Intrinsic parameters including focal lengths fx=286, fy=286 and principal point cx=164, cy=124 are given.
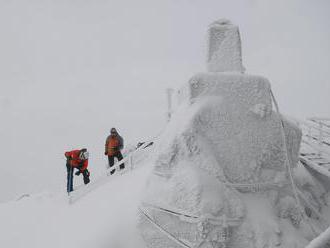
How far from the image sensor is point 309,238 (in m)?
4.50

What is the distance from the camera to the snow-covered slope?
505cm

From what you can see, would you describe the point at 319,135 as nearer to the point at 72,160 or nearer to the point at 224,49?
the point at 224,49

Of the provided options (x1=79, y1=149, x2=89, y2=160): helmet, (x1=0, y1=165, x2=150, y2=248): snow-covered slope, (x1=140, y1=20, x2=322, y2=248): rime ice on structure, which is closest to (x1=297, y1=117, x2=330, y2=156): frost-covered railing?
(x1=140, y1=20, x2=322, y2=248): rime ice on structure

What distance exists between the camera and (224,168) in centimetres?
463

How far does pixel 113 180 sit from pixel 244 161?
3811 mm

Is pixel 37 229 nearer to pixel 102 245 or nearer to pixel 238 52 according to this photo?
pixel 102 245

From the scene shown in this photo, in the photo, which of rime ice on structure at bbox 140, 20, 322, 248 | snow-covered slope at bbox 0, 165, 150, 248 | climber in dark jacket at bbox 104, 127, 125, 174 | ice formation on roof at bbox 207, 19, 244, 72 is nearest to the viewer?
rime ice on structure at bbox 140, 20, 322, 248

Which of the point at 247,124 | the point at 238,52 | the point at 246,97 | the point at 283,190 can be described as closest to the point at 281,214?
the point at 283,190

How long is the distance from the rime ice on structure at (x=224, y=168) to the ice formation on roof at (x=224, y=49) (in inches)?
0.7

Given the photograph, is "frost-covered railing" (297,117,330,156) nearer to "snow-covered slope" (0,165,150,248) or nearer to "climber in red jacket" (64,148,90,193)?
"snow-covered slope" (0,165,150,248)

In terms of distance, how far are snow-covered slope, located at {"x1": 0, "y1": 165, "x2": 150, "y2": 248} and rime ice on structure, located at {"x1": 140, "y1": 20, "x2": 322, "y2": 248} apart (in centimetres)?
77

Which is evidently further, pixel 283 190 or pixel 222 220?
pixel 283 190

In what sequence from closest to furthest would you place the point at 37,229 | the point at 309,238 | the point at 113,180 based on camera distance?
the point at 309,238
the point at 37,229
the point at 113,180

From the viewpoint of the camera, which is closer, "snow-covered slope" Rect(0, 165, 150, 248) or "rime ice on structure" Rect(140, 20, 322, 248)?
"rime ice on structure" Rect(140, 20, 322, 248)
